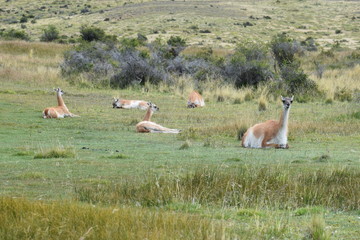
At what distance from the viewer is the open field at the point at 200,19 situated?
79688 millimetres

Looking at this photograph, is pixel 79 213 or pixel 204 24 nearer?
pixel 79 213

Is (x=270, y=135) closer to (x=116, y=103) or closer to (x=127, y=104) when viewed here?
(x=127, y=104)

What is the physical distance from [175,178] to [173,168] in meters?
1.93

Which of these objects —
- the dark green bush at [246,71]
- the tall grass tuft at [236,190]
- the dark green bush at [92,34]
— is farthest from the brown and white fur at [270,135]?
the dark green bush at [92,34]

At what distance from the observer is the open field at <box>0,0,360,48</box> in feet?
261

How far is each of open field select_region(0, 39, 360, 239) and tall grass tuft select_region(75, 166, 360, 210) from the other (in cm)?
2

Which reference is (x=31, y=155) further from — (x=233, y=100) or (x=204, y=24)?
(x=204, y=24)

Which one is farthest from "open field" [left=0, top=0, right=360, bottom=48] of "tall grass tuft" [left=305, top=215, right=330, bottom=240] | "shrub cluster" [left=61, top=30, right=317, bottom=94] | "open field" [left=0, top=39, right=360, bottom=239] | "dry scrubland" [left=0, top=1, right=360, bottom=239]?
"tall grass tuft" [left=305, top=215, right=330, bottom=240]

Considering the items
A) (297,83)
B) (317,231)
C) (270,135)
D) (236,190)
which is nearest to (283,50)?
(297,83)

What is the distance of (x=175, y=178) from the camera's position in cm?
993

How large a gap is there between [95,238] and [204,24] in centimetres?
8147

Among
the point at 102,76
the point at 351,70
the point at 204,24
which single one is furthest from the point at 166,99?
the point at 204,24

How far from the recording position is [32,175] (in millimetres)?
10938

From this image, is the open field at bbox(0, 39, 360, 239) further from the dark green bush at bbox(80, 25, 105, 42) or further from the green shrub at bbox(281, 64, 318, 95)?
the dark green bush at bbox(80, 25, 105, 42)
